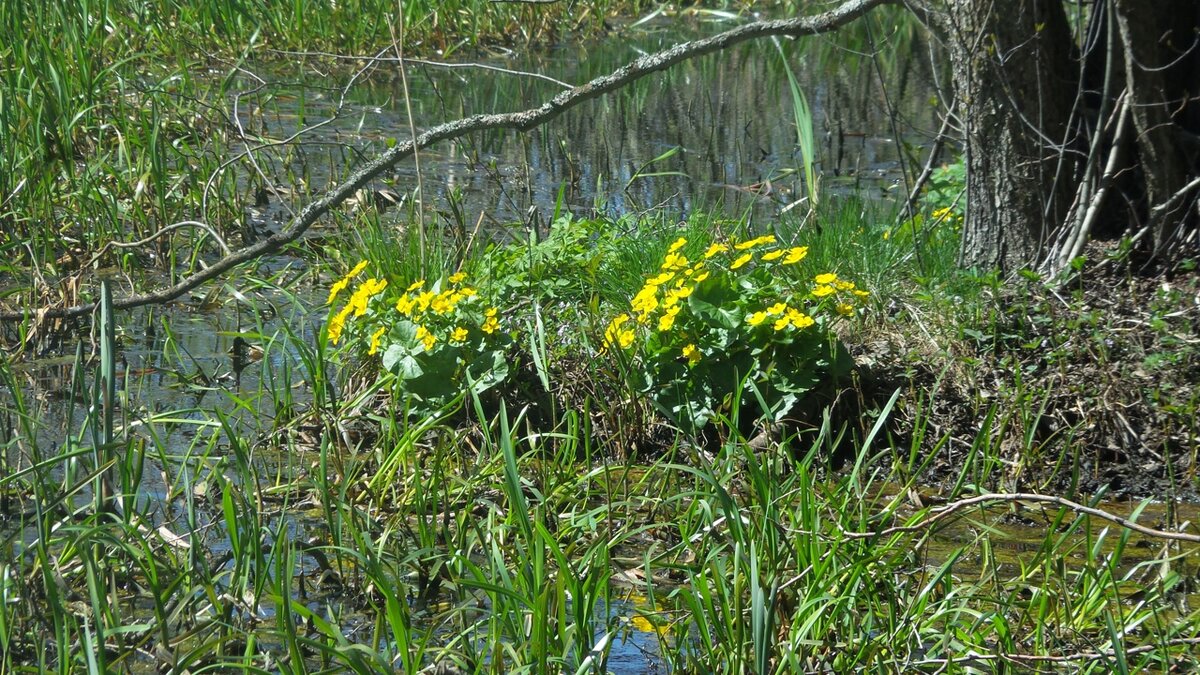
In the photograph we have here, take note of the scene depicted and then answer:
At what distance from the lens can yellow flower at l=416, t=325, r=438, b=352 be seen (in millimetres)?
4109

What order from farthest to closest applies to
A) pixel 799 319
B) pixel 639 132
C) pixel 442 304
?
pixel 639 132 → pixel 442 304 → pixel 799 319

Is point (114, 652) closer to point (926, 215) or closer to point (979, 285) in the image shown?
point (979, 285)

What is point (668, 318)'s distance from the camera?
401 centimetres

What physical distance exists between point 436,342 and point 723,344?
0.86 m

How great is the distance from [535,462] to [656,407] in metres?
0.43

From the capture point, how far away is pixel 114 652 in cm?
283

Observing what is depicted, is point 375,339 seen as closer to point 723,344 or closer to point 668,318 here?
point 668,318

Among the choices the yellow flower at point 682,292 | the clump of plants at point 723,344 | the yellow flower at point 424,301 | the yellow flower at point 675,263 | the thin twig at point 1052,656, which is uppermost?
the yellow flower at point 675,263

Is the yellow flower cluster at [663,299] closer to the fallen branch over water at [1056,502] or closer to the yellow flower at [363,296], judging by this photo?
the yellow flower at [363,296]

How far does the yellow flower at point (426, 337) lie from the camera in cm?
411

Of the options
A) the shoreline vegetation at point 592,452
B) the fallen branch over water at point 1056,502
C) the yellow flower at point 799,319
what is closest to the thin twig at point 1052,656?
the shoreline vegetation at point 592,452

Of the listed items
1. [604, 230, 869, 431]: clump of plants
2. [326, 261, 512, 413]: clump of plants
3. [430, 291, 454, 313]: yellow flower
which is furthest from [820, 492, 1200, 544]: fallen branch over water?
[430, 291, 454, 313]: yellow flower

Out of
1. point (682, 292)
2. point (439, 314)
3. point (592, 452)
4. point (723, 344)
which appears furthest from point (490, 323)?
point (723, 344)

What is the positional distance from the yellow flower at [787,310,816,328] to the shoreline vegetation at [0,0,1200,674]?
0.5 inches
